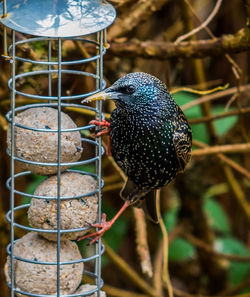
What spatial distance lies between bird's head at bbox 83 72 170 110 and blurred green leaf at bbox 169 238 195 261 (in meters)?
2.18

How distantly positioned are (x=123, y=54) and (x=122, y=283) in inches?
118

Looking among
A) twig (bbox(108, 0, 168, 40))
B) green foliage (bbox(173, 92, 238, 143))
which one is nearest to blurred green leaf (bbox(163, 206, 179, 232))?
green foliage (bbox(173, 92, 238, 143))

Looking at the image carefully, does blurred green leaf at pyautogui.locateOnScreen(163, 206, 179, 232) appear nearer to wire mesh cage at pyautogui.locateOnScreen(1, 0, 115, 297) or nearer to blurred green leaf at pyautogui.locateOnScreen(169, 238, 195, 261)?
blurred green leaf at pyautogui.locateOnScreen(169, 238, 195, 261)

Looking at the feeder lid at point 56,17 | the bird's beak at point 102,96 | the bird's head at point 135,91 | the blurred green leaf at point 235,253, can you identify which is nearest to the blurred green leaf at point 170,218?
the blurred green leaf at point 235,253

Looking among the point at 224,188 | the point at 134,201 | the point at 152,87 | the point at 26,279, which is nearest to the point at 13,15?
the point at 152,87

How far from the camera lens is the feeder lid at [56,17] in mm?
2293

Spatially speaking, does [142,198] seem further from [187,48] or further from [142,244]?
[187,48]

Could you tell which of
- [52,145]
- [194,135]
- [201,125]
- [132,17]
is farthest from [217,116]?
[52,145]

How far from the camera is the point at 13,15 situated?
2381mm

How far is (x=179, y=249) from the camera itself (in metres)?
4.88

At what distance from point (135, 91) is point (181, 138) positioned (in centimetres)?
44

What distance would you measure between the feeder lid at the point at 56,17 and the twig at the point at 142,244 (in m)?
1.34

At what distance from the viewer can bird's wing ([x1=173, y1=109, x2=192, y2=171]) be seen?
3.04m

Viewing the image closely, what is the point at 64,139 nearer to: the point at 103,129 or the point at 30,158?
the point at 30,158
